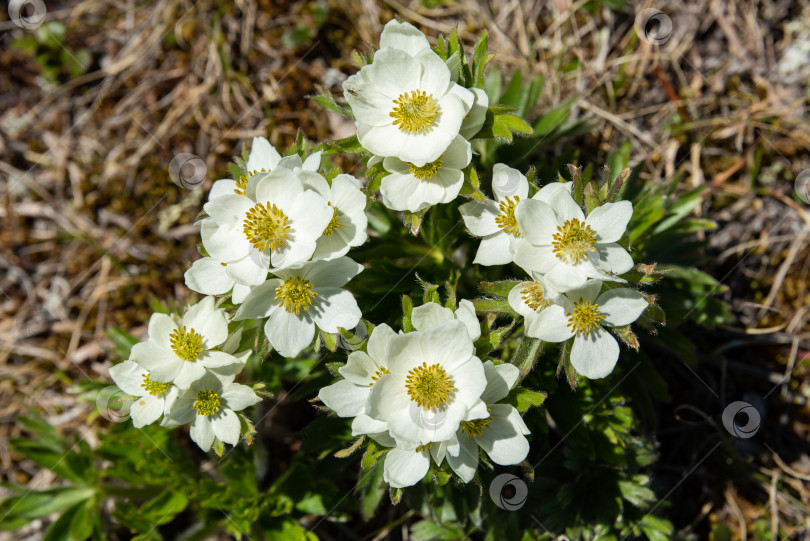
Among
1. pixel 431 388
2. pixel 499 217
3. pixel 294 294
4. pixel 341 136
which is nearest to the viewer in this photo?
pixel 431 388

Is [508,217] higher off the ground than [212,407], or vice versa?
[508,217]

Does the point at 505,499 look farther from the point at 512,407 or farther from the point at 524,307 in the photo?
the point at 524,307

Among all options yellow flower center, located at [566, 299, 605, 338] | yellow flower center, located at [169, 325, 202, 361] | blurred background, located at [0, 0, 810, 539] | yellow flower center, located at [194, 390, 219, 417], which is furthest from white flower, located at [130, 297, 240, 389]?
blurred background, located at [0, 0, 810, 539]

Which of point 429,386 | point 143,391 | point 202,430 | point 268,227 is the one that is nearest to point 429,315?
point 429,386

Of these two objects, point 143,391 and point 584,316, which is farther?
point 143,391

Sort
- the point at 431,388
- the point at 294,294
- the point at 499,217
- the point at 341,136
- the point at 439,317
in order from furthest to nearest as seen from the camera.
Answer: the point at 341,136 < the point at 499,217 < the point at 294,294 < the point at 439,317 < the point at 431,388

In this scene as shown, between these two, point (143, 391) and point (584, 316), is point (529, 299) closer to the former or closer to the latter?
point (584, 316)
